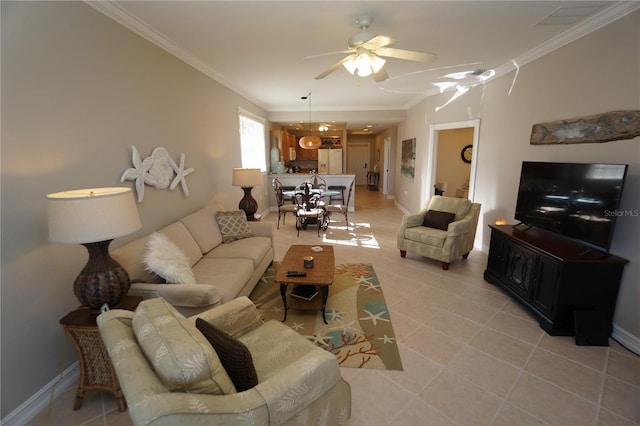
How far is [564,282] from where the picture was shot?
2.35m

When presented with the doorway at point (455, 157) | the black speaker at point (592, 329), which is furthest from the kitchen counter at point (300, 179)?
the black speaker at point (592, 329)

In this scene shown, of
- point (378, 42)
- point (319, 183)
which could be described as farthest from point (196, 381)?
point (319, 183)

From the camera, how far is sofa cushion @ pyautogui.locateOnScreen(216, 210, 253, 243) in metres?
3.53

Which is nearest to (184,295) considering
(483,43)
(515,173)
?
(483,43)

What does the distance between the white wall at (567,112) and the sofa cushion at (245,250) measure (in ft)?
10.8

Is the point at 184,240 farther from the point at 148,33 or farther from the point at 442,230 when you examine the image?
the point at 442,230

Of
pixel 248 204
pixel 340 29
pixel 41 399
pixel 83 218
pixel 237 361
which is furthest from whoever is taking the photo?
pixel 248 204

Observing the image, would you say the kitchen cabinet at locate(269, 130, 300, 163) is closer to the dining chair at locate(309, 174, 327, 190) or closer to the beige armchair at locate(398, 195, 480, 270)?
the dining chair at locate(309, 174, 327, 190)

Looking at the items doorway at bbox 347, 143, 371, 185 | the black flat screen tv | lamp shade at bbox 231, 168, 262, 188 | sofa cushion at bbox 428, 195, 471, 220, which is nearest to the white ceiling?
the black flat screen tv

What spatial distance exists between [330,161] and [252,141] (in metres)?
3.91

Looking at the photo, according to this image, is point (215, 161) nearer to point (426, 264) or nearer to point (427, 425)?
point (426, 264)

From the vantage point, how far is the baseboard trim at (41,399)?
1.65m

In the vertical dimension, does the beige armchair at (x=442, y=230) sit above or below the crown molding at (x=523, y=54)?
below

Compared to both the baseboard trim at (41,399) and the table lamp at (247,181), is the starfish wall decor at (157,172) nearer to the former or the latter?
the table lamp at (247,181)
